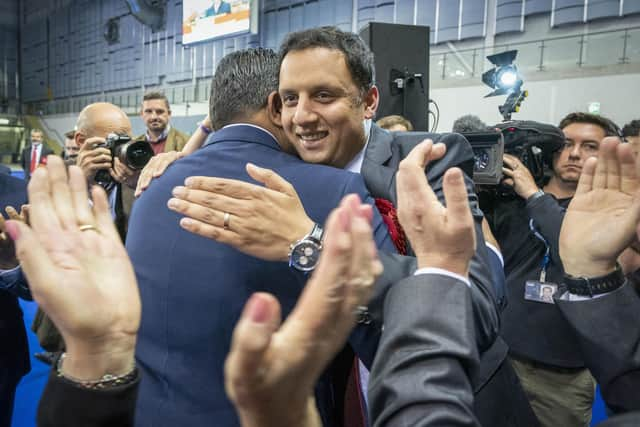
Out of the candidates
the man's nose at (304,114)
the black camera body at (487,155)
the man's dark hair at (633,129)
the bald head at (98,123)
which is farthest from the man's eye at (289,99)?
the man's dark hair at (633,129)

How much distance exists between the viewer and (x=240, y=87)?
106cm

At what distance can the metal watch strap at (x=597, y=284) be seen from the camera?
848 mm

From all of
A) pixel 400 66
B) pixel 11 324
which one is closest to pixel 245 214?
pixel 11 324

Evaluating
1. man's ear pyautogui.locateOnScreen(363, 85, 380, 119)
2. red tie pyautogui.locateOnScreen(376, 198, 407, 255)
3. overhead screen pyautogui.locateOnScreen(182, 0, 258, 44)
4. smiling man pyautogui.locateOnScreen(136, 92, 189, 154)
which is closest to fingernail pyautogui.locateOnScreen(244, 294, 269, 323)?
red tie pyautogui.locateOnScreen(376, 198, 407, 255)

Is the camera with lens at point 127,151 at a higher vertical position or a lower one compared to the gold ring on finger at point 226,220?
higher

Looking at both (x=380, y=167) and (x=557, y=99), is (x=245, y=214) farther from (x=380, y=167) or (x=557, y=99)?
(x=557, y=99)

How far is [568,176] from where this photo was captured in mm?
1972

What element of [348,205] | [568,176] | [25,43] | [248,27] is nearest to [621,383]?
[348,205]

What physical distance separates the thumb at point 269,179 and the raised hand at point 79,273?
251 millimetres

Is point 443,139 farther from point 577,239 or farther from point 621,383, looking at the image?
point 621,383

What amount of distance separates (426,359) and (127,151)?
1.67 metres

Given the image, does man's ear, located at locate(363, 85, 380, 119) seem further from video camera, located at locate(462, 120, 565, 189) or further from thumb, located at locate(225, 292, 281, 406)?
thumb, located at locate(225, 292, 281, 406)

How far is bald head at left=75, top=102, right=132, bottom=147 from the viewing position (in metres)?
2.13

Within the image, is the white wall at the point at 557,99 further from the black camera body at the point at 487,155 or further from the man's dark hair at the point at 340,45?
the man's dark hair at the point at 340,45
